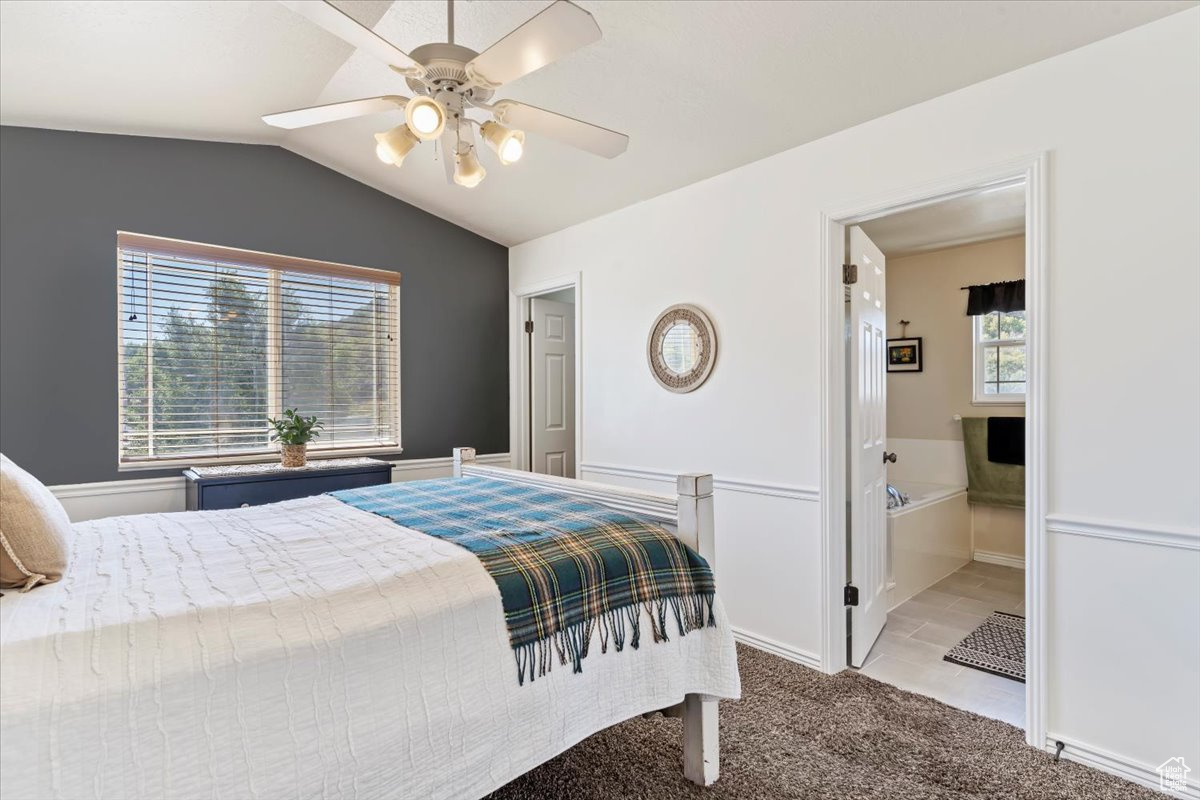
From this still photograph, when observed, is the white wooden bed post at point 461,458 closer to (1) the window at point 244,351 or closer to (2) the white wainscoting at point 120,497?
(1) the window at point 244,351

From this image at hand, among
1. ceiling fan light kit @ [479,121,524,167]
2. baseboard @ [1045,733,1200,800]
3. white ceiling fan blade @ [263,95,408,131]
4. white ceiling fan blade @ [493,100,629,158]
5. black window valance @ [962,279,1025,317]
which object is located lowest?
baseboard @ [1045,733,1200,800]

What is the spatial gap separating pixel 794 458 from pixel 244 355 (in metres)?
3.24

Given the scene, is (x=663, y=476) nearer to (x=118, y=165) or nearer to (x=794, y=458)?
(x=794, y=458)

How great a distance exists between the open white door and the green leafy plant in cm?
302

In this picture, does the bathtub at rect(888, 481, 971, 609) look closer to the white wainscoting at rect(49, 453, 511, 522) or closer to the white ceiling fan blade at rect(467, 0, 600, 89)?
the white ceiling fan blade at rect(467, 0, 600, 89)

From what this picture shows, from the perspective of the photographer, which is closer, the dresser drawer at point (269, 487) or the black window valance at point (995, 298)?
the dresser drawer at point (269, 487)

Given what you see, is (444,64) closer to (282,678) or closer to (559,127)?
(559,127)

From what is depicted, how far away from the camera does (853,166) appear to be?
2629 mm

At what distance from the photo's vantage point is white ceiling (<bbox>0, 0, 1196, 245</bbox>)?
2002 mm

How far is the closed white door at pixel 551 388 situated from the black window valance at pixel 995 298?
10.3 feet

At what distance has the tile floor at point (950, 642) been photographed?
2488 millimetres

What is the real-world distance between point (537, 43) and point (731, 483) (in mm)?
2288

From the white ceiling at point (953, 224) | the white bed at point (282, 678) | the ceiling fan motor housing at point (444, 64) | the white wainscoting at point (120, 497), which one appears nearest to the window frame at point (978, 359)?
the white ceiling at point (953, 224)

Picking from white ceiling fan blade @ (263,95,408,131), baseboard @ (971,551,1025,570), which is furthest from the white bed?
baseboard @ (971,551,1025,570)
